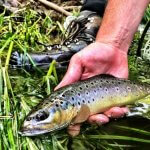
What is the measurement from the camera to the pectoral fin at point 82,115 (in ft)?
7.22

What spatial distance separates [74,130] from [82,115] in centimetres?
10

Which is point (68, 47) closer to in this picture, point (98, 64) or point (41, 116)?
point (98, 64)

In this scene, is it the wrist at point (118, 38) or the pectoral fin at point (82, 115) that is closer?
the pectoral fin at point (82, 115)

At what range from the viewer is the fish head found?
207cm

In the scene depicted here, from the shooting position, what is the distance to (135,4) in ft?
9.56

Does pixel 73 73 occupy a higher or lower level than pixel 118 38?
lower

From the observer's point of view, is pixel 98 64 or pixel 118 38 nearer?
pixel 98 64

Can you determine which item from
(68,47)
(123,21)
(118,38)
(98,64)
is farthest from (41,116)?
(68,47)

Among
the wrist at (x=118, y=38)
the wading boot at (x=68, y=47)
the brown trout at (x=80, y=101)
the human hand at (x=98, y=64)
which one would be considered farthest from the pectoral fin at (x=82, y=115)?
the wading boot at (x=68, y=47)

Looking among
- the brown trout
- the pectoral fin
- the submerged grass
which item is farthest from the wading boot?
the pectoral fin

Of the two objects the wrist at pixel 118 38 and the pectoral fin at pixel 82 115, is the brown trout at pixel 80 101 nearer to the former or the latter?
the pectoral fin at pixel 82 115

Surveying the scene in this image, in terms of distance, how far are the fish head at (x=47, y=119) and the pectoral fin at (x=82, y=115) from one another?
0.06 m

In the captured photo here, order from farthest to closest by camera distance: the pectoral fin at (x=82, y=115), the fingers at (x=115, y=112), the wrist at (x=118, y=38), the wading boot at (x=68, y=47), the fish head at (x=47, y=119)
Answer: the wading boot at (x=68, y=47), the wrist at (x=118, y=38), the fingers at (x=115, y=112), the pectoral fin at (x=82, y=115), the fish head at (x=47, y=119)

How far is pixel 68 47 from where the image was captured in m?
3.29
